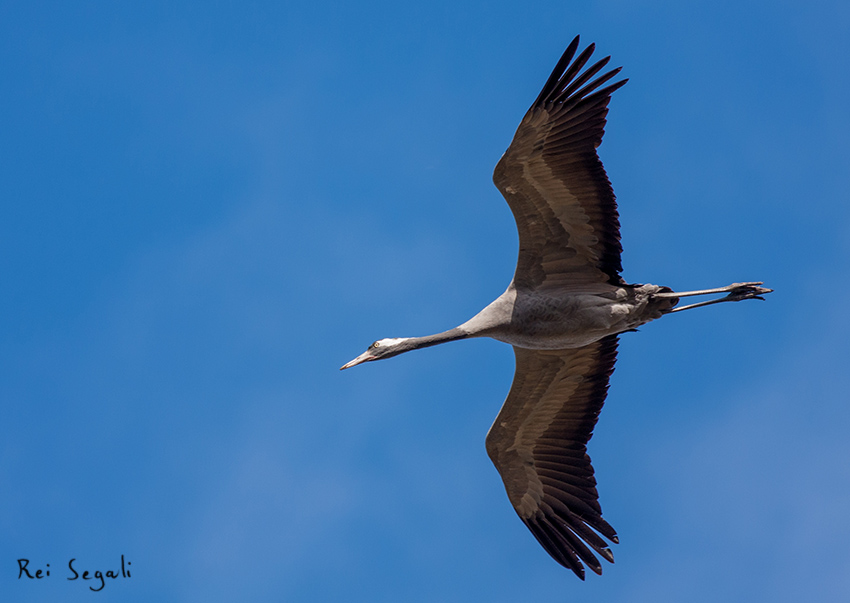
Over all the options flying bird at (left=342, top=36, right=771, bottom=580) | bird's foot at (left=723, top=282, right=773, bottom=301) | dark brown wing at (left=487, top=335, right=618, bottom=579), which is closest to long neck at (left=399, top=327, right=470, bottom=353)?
flying bird at (left=342, top=36, right=771, bottom=580)

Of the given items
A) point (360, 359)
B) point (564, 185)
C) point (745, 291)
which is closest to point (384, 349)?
point (360, 359)

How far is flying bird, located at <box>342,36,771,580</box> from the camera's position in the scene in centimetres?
1202

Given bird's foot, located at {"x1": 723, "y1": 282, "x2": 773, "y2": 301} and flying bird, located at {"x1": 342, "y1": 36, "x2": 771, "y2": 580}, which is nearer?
flying bird, located at {"x1": 342, "y1": 36, "x2": 771, "y2": 580}

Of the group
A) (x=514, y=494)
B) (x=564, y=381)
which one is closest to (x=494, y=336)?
(x=564, y=381)

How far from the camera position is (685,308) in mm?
12953

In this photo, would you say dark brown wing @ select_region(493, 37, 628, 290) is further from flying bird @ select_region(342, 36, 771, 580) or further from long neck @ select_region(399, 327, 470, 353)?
long neck @ select_region(399, 327, 470, 353)

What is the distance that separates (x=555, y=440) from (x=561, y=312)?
1.98 m

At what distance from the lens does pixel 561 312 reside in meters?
12.6

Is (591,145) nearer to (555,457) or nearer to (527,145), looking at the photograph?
(527,145)

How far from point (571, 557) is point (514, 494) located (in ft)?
3.75

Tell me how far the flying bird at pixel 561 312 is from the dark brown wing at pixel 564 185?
0.01 m

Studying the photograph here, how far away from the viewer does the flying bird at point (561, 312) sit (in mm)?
12023

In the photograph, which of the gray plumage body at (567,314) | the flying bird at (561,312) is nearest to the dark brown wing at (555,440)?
the flying bird at (561,312)

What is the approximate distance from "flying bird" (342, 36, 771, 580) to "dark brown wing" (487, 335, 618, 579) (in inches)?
0.5
